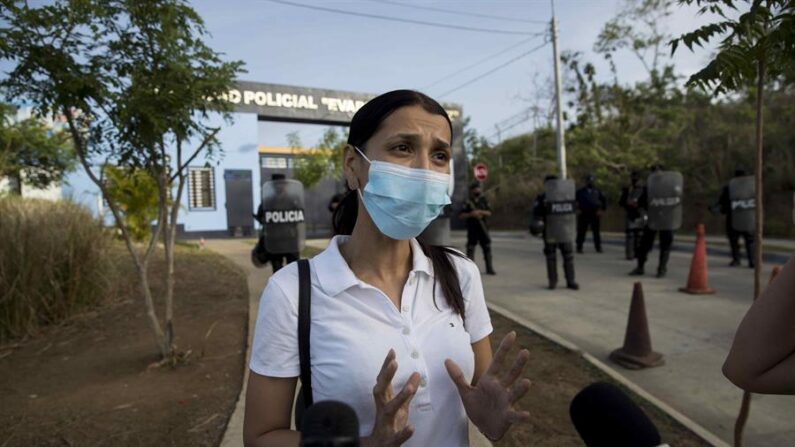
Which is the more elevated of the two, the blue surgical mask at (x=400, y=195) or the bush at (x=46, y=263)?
the blue surgical mask at (x=400, y=195)

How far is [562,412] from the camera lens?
11.0 ft

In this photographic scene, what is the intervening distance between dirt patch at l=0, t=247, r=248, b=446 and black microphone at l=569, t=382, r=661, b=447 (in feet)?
8.45

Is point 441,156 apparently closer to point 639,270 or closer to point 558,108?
point 639,270

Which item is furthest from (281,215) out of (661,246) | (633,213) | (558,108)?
(558,108)

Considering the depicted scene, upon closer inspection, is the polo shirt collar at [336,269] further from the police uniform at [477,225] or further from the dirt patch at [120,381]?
the police uniform at [477,225]

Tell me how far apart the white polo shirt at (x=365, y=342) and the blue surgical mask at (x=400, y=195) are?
0.52ft

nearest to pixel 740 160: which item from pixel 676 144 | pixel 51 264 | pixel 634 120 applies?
pixel 676 144

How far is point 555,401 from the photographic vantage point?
138 inches

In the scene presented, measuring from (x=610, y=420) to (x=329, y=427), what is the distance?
31.3 inches

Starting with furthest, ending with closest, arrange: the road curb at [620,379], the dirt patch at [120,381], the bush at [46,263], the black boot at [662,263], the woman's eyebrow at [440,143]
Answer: the black boot at [662,263] < the bush at [46,263] < the dirt patch at [120,381] < the road curb at [620,379] < the woman's eyebrow at [440,143]

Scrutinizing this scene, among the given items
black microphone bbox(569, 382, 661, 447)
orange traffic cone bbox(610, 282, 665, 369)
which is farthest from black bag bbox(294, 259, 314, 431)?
orange traffic cone bbox(610, 282, 665, 369)

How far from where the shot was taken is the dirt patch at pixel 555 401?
2988 millimetres

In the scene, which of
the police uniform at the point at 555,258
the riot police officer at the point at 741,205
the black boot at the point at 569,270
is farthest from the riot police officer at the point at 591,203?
the black boot at the point at 569,270

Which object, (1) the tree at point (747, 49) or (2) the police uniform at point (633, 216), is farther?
(2) the police uniform at point (633, 216)
